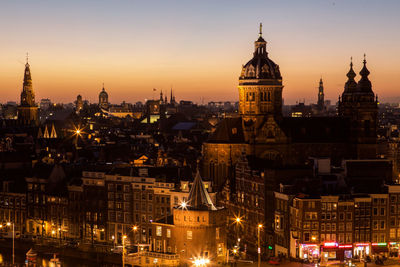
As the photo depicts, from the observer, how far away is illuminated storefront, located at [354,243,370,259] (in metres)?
84.8

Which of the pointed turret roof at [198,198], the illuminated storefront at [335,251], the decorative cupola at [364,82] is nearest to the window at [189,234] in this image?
the pointed turret roof at [198,198]

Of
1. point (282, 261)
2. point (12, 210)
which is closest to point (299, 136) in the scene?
point (282, 261)

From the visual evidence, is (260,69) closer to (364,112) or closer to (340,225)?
(364,112)

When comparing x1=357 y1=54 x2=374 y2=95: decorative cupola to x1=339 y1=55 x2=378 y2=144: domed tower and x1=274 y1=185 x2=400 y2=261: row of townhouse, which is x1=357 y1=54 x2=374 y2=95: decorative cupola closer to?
x1=339 y1=55 x2=378 y2=144: domed tower

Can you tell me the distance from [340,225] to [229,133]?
27.6m

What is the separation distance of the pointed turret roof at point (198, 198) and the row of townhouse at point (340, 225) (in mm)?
8475

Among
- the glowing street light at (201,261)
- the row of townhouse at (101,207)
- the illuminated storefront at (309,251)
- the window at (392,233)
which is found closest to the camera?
the glowing street light at (201,261)

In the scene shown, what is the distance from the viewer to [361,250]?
85062 mm

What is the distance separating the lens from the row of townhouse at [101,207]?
94.4m

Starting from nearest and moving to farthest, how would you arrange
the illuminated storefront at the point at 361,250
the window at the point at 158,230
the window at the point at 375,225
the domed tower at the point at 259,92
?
the illuminated storefront at the point at 361,250 → the window at the point at 375,225 → the window at the point at 158,230 → the domed tower at the point at 259,92

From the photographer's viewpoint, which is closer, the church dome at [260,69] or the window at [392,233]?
the window at [392,233]

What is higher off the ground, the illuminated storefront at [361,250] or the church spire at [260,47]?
the church spire at [260,47]

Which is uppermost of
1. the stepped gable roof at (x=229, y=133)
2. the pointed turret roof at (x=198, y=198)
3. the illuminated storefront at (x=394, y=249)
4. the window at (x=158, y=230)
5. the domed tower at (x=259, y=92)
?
the domed tower at (x=259, y=92)

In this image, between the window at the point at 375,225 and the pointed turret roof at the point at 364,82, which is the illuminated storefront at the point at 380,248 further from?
the pointed turret roof at the point at 364,82
